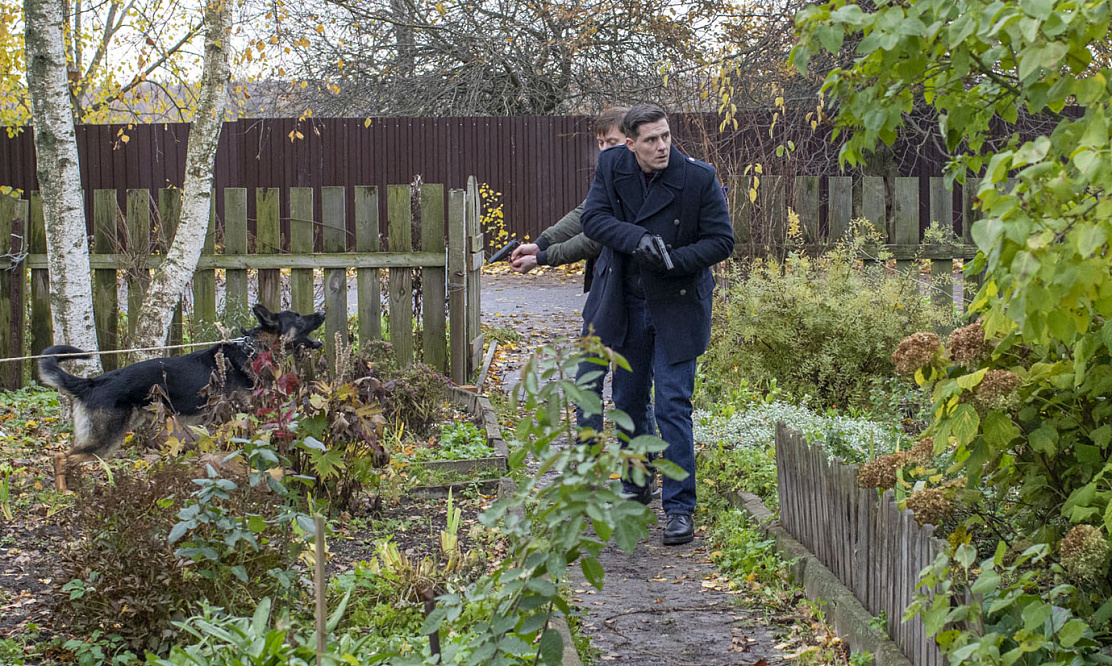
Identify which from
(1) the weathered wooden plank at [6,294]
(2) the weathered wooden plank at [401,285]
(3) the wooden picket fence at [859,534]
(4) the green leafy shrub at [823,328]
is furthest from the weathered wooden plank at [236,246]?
(3) the wooden picket fence at [859,534]

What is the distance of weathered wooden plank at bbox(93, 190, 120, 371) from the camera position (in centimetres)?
785

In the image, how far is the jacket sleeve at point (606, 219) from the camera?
479 centimetres

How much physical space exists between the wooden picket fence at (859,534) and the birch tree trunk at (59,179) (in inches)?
184

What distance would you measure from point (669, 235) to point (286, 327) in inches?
108

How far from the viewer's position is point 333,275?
7.78m

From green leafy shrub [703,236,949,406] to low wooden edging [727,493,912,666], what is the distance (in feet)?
6.72

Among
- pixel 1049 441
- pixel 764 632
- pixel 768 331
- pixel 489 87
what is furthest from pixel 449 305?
pixel 489 87

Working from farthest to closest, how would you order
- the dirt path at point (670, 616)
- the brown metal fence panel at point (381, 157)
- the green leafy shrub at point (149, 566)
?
the brown metal fence panel at point (381, 157)
the dirt path at point (670, 616)
the green leafy shrub at point (149, 566)

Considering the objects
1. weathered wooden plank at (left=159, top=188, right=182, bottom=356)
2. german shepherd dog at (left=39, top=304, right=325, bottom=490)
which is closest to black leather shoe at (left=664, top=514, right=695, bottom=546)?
german shepherd dog at (left=39, top=304, right=325, bottom=490)

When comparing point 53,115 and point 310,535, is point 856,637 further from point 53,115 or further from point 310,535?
point 53,115

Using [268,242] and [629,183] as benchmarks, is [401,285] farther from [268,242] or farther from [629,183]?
[629,183]

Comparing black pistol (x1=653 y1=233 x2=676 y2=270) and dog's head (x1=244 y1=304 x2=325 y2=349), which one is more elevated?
black pistol (x1=653 y1=233 x2=676 y2=270)

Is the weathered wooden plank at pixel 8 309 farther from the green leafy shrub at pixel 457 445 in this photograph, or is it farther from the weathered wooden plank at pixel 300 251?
the green leafy shrub at pixel 457 445

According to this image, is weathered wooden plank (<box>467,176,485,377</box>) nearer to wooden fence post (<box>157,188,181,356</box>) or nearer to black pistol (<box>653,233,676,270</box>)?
wooden fence post (<box>157,188,181,356</box>)
